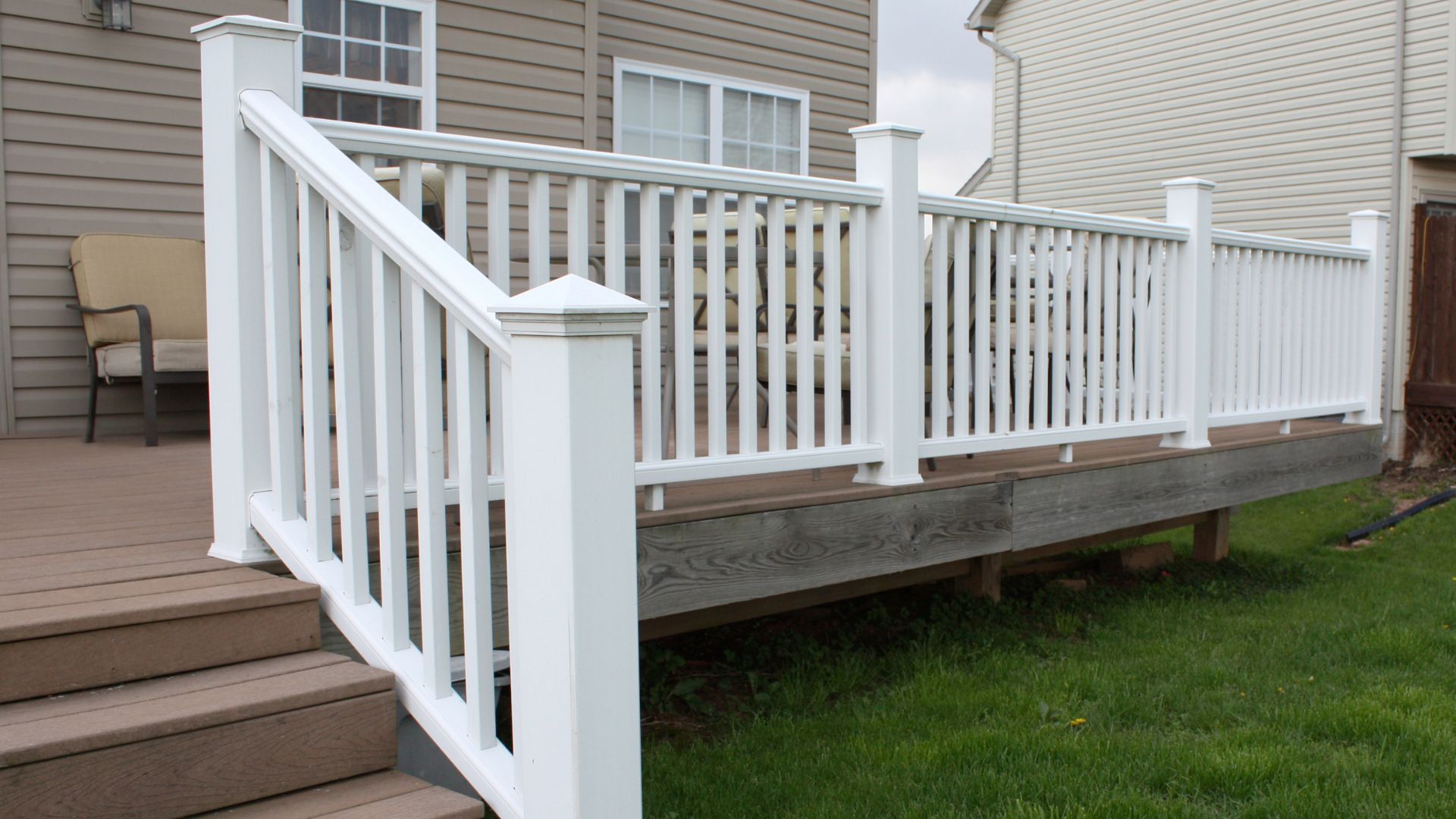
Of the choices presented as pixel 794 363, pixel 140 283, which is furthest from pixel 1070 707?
pixel 140 283

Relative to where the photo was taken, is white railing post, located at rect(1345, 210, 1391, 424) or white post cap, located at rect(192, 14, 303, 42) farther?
white railing post, located at rect(1345, 210, 1391, 424)

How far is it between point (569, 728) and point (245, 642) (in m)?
0.91

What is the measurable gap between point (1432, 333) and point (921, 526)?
974 centimetres

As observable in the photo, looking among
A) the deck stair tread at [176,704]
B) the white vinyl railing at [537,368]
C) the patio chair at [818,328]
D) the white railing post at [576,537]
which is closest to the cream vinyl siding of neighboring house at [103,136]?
the patio chair at [818,328]

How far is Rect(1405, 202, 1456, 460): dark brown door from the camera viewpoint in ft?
36.1

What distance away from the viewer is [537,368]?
1.71 metres

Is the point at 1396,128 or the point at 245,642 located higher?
the point at 1396,128

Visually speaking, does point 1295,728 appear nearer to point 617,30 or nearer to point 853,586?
Answer: point 853,586

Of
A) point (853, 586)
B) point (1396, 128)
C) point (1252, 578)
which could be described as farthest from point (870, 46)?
point (1396, 128)

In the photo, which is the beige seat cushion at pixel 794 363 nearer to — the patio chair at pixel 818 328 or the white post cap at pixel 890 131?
the patio chair at pixel 818 328

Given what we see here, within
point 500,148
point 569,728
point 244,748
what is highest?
point 500,148

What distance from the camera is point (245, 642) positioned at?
230 cm

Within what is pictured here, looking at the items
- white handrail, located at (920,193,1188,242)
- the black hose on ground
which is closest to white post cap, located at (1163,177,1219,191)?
white handrail, located at (920,193,1188,242)

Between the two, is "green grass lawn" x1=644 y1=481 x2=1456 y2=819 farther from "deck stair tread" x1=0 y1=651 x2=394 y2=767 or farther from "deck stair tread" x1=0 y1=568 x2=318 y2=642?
"deck stair tread" x1=0 y1=568 x2=318 y2=642
